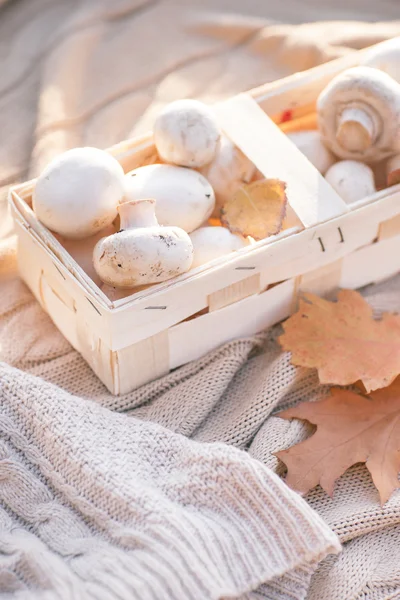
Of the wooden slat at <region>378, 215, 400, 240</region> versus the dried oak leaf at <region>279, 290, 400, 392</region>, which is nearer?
the dried oak leaf at <region>279, 290, 400, 392</region>

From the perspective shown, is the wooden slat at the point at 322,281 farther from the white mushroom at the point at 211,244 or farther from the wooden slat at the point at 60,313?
the wooden slat at the point at 60,313

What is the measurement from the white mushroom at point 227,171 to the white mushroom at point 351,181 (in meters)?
0.11

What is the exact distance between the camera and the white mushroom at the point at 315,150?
101cm

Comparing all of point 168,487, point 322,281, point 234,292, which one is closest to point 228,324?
point 234,292

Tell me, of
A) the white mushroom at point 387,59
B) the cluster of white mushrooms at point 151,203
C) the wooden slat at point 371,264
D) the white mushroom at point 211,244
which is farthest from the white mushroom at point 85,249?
the white mushroom at point 387,59

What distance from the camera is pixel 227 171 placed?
0.96 metres

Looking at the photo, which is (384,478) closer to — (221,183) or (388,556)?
(388,556)

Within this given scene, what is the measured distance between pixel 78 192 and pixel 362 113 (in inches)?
15.0

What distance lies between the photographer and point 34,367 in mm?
933

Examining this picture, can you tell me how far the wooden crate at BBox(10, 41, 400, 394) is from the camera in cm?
83

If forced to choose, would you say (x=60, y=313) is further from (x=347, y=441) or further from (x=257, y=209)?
(x=347, y=441)

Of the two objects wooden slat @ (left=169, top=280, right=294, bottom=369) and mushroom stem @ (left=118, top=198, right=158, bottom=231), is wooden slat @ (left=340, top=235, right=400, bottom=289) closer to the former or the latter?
wooden slat @ (left=169, top=280, right=294, bottom=369)

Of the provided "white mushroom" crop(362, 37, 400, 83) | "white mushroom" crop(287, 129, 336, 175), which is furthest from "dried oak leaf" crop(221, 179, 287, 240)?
"white mushroom" crop(362, 37, 400, 83)

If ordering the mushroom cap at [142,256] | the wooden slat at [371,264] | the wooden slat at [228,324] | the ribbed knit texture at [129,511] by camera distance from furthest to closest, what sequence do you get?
the wooden slat at [371,264]
the wooden slat at [228,324]
the mushroom cap at [142,256]
the ribbed knit texture at [129,511]
